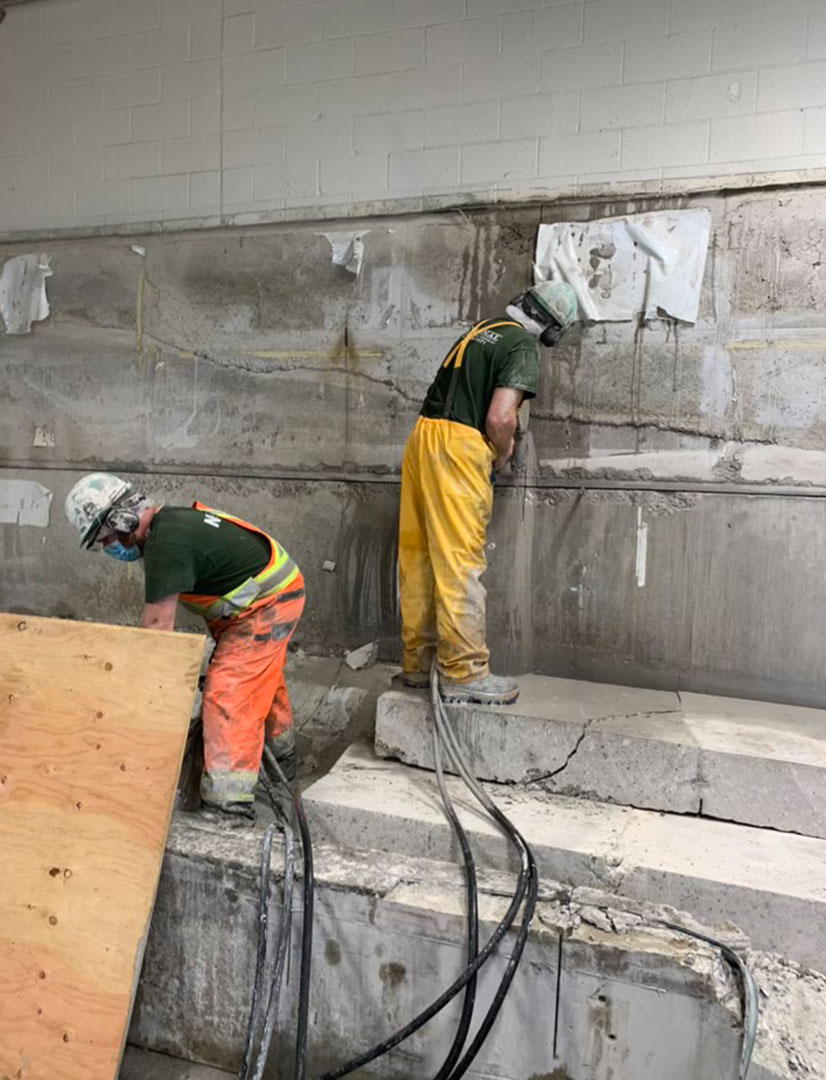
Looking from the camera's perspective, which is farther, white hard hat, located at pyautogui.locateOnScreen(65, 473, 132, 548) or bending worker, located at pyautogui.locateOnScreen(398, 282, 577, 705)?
bending worker, located at pyautogui.locateOnScreen(398, 282, 577, 705)

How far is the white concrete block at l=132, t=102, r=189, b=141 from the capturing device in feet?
13.9

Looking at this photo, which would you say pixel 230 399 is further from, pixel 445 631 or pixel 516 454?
pixel 445 631

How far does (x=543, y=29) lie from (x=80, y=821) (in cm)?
395

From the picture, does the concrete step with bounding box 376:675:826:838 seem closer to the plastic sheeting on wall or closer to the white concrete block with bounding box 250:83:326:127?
the plastic sheeting on wall

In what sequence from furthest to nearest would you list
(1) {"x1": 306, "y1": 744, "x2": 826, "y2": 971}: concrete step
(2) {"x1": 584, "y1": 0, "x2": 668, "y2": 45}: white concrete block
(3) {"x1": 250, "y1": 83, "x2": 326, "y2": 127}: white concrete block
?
(3) {"x1": 250, "y1": 83, "x2": 326, "y2": 127}: white concrete block → (2) {"x1": 584, "y1": 0, "x2": 668, "y2": 45}: white concrete block → (1) {"x1": 306, "y1": 744, "x2": 826, "y2": 971}: concrete step

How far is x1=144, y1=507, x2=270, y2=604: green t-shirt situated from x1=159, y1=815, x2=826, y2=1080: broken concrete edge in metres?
0.85

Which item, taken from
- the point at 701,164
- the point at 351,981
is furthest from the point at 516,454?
the point at 351,981

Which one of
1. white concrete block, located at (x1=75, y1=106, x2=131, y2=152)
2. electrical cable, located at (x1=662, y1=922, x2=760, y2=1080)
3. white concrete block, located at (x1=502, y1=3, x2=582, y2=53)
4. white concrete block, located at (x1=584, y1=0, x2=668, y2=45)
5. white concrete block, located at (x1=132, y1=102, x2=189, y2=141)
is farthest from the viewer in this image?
white concrete block, located at (x1=75, y1=106, x2=131, y2=152)

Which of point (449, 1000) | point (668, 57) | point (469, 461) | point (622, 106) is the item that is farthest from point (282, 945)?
point (668, 57)

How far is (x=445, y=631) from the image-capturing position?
3.05 meters

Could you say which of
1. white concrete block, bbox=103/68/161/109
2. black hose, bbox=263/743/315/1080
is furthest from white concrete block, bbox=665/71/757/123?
black hose, bbox=263/743/315/1080

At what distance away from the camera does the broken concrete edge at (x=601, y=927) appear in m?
1.85

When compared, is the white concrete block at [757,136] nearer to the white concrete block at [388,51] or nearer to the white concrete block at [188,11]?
the white concrete block at [388,51]

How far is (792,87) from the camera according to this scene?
10.9 ft
